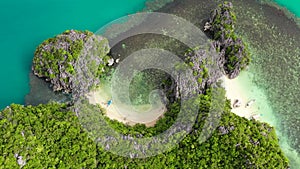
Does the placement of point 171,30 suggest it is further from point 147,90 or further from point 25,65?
point 25,65

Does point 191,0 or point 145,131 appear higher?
point 191,0

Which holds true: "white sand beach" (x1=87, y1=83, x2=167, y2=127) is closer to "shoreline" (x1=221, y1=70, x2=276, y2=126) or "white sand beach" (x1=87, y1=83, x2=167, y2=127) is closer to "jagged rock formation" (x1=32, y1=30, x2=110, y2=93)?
"jagged rock formation" (x1=32, y1=30, x2=110, y2=93)

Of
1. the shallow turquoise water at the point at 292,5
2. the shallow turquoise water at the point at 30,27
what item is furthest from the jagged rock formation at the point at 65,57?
the shallow turquoise water at the point at 292,5

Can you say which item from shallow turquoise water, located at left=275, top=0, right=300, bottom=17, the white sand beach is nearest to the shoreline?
the white sand beach

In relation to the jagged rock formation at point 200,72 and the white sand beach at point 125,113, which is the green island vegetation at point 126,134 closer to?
the jagged rock formation at point 200,72

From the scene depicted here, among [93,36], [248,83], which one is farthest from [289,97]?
[93,36]

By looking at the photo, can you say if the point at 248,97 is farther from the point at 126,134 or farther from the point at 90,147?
the point at 90,147
